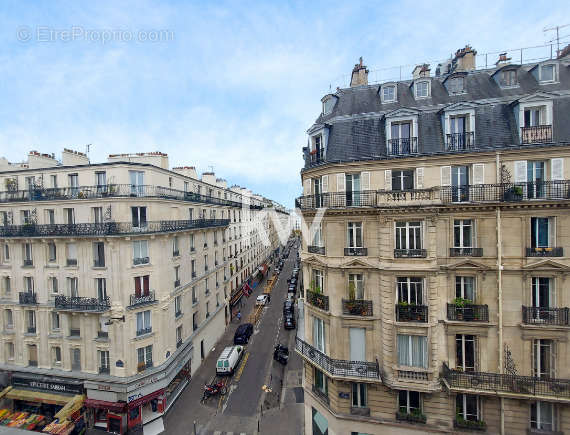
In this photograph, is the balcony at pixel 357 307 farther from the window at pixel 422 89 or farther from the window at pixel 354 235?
the window at pixel 422 89

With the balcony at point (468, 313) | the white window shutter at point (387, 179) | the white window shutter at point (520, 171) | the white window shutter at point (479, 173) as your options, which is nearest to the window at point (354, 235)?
the white window shutter at point (387, 179)

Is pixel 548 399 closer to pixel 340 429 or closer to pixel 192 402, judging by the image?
pixel 340 429

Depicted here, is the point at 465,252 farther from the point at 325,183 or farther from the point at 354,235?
the point at 325,183

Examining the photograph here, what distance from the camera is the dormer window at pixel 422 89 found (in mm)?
17094

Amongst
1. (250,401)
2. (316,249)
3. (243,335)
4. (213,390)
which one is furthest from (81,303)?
(316,249)

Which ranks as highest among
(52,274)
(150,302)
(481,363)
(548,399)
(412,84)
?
(412,84)

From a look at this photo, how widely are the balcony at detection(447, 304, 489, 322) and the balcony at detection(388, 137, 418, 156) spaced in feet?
30.7

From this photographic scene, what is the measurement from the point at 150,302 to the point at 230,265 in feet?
73.7

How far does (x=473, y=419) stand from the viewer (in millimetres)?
15117

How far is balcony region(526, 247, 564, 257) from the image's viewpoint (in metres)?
13.9

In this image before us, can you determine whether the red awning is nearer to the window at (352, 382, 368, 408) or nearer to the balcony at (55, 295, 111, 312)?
the balcony at (55, 295, 111, 312)

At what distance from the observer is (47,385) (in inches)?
893

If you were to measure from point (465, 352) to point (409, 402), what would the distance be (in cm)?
455

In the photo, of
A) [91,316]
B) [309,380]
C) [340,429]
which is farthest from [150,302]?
[340,429]
